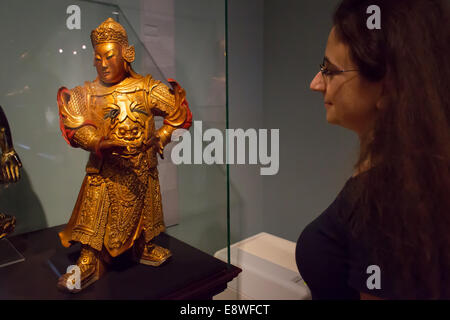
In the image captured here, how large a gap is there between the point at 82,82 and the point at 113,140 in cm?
66

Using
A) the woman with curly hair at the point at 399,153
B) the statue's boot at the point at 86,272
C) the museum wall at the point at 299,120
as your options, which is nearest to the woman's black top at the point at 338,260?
the woman with curly hair at the point at 399,153

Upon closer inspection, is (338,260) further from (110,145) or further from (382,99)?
(110,145)

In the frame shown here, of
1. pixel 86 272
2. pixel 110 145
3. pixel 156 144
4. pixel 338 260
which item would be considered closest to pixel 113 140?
pixel 110 145

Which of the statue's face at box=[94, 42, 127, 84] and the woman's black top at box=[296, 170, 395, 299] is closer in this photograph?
the woman's black top at box=[296, 170, 395, 299]

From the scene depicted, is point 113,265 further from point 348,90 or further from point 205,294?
point 348,90

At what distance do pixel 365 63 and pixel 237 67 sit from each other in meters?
1.60

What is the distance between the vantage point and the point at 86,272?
1296 mm

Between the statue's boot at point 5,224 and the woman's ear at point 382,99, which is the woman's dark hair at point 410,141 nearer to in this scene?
the woman's ear at point 382,99

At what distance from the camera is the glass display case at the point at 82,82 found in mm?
1589

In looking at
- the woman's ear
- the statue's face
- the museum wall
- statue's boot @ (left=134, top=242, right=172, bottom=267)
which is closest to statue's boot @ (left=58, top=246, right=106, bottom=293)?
statue's boot @ (left=134, top=242, right=172, bottom=267)

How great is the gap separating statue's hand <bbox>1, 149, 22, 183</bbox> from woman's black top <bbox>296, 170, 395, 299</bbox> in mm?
1185

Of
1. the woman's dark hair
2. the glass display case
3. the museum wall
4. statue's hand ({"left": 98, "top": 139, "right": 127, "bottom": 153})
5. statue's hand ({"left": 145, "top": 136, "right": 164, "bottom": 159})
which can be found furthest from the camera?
the museum wall

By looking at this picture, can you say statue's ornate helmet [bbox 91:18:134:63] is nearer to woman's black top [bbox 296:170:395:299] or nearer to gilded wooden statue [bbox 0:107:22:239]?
gilded wooden statue [bbox 0:107:22:239]

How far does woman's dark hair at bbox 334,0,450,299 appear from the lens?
0.79 metres
